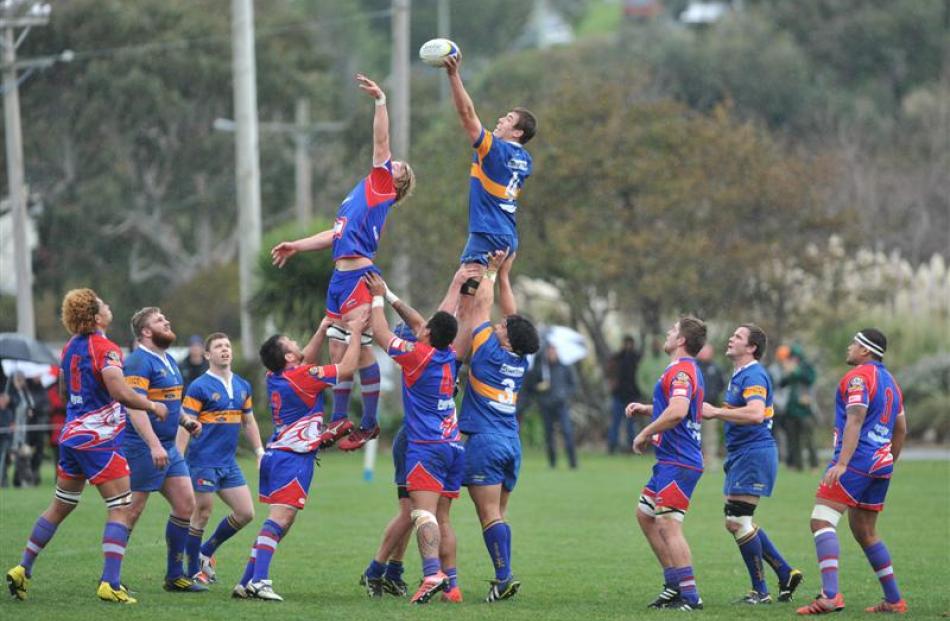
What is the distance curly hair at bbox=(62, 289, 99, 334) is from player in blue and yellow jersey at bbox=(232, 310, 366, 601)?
1.31 meters

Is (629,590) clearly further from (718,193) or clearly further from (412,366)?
(718,193)

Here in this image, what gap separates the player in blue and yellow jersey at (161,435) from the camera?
42.2 feet

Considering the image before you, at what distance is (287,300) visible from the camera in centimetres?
3281

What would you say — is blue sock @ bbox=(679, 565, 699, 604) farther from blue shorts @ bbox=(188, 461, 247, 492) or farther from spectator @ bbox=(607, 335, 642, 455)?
spectator @ bbox=(607, 335, 642, 455)

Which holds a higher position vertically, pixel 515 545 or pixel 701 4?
pixel 701 4

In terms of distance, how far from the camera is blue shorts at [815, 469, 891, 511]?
40.9ft

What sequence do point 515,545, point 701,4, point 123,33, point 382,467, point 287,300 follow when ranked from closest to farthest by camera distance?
point 515,545 → point 382,467 → point 287,300 → point 123,33 → point 701,4

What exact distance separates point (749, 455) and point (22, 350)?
47.6ft

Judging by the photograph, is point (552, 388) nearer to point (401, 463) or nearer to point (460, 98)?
point (401, 463)

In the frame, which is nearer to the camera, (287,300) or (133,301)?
(287,300)

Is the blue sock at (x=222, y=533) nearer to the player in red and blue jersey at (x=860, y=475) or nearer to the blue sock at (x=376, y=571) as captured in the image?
the blue sock at (x=376, y=571)

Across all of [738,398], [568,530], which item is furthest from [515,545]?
[738,398]

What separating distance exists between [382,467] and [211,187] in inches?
1174

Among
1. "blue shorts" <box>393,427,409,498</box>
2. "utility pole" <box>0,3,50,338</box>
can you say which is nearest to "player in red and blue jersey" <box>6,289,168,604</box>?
"blue shorts" <box>393,427,409,498</box>
